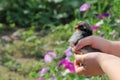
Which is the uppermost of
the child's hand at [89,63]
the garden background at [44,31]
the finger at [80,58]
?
the garden background at [44,31]

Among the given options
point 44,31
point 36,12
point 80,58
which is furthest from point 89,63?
point 36,12

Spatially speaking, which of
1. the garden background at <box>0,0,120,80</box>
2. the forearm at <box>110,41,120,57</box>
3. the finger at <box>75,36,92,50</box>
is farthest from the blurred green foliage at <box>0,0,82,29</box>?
the finger at <box>75,36,92,50</box>

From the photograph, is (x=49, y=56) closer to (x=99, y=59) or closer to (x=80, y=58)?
(x=80, y=58)

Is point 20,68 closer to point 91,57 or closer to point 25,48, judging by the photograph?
point 25,48

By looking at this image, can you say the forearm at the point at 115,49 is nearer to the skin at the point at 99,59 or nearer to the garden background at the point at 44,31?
the skin at the point at 99,59

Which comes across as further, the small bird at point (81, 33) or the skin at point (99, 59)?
the small bird at point (81, 33)

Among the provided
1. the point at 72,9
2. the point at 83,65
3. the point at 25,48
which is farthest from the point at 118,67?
the point at 72,9

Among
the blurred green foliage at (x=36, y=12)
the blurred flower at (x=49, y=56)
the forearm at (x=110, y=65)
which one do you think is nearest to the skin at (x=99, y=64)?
the forearm at (x=110, y=65)
